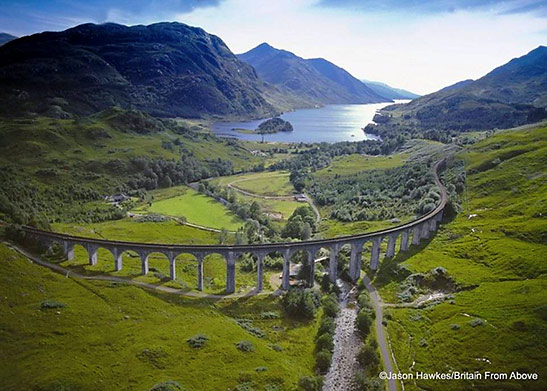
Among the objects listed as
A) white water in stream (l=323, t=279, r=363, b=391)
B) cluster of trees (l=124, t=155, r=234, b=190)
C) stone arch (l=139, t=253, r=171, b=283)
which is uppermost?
cluster of trees (l=124, t=155, r=234, b=190)

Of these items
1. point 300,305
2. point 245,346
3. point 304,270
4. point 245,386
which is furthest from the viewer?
point 304,270

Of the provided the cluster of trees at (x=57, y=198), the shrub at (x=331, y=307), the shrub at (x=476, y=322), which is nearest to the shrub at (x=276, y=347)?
the shrub at (x=331, y=307)

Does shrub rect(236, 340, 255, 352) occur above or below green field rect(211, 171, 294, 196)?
below

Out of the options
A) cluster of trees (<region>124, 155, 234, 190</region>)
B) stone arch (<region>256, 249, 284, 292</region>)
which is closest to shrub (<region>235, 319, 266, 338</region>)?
stone arch (<region>256, 249, 284, 292</region>)

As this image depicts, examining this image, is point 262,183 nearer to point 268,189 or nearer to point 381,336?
point 268,189

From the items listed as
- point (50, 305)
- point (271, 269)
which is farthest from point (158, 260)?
point (50, 305)

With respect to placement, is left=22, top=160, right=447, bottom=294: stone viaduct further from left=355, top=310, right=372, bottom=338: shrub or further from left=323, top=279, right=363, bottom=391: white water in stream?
left=355, top=310, right=372, bottom=338: shrub
